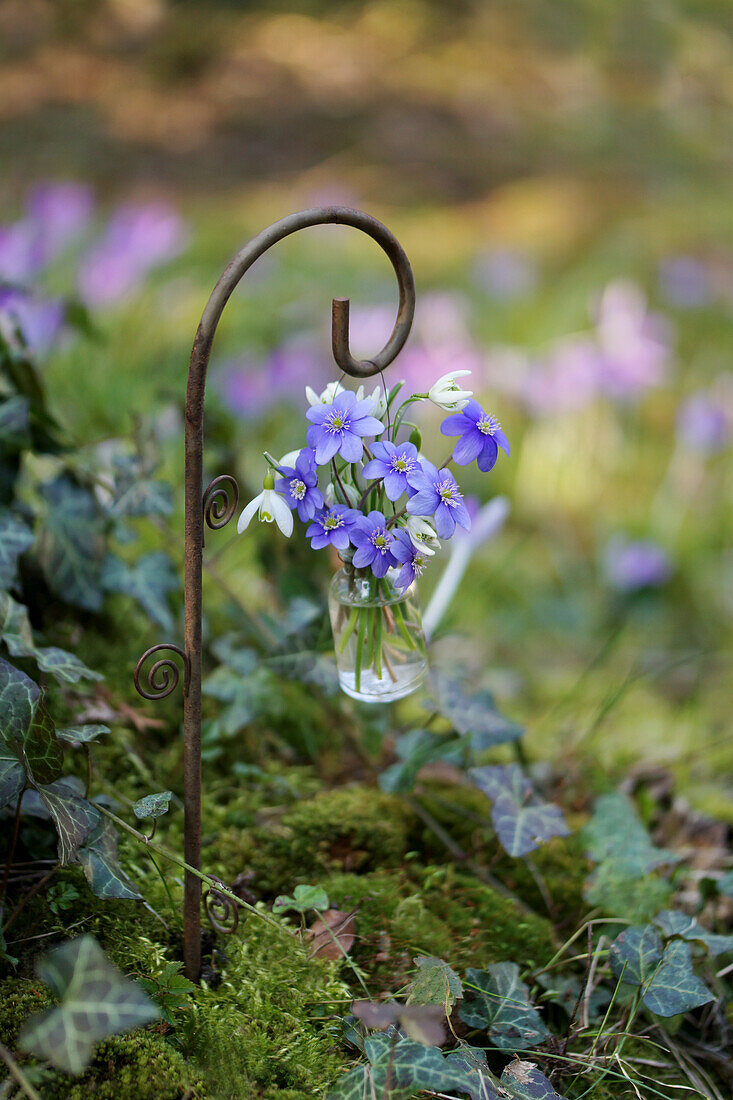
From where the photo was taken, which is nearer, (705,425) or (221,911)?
(221,911)

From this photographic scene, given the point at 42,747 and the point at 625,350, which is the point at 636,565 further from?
the point at 42,747

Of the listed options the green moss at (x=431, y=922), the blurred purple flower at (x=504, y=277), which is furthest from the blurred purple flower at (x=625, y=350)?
the green moss at (x=431, y=922)

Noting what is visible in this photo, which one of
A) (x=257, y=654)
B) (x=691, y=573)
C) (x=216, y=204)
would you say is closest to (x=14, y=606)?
(x=257, y=654)

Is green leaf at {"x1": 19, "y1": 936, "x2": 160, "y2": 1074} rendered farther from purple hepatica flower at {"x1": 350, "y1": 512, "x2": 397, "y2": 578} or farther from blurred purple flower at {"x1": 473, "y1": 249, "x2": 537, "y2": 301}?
blurred purple flower at {"x1": 473, "y1": 249, "x2": 537, "y2": 301}

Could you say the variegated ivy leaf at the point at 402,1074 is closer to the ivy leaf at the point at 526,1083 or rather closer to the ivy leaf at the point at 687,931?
the ivy leaf at the point at 526,1083

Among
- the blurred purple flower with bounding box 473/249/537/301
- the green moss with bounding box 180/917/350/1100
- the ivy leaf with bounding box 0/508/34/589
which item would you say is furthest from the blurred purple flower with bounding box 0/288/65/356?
the blurred purple flower with bounding box 473/249/537/301

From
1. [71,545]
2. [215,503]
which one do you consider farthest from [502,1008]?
[71,545]
